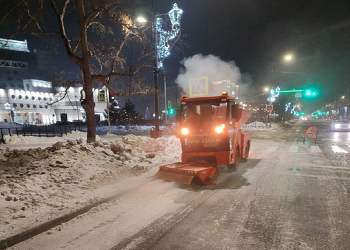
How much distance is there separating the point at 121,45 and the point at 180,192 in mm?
8755

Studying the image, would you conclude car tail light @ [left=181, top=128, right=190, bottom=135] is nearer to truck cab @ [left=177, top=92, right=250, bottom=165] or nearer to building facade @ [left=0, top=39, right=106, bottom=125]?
truck cab @ [left=177, top=92, right=250, bottom=165]

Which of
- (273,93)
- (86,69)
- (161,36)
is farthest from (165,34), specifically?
(273,93)

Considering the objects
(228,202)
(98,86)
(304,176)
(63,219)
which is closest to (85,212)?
(63,219)

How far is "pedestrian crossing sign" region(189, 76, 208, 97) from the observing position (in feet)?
46.1

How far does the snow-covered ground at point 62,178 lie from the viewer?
13.7ft

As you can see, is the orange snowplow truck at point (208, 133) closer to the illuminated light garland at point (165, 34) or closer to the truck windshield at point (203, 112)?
the truck windshield at point (203, 112)

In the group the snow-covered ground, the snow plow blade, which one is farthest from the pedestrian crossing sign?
the snow plow blade

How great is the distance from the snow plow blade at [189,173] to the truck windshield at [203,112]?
57.6 inches

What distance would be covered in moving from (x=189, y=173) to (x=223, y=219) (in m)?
1.80

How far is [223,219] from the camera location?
12.8 ft

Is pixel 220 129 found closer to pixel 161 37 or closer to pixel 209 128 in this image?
pixel 209 128

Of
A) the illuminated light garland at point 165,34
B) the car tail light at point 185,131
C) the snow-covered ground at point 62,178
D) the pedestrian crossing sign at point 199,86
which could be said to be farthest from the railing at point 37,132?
the car tail light at point 185,131

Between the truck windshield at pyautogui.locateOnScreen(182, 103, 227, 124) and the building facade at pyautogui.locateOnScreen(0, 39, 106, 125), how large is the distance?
50.6 metres

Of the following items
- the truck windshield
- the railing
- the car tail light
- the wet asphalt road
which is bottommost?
the wet asphalt road
